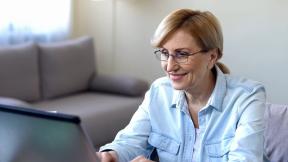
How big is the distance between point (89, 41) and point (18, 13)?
25.3 inches

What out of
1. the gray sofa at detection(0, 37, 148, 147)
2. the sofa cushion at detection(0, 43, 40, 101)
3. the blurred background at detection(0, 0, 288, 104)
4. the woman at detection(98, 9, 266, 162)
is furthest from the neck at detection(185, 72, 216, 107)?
the blurred background at detection(0, 0, 288, 104)

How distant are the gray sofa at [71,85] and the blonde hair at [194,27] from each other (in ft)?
6.17

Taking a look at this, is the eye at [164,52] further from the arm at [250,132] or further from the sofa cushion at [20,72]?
the sofa cushion at [20,72]

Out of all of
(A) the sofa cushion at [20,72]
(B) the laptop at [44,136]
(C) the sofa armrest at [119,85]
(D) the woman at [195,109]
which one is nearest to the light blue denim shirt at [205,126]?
(D) the woman at [195,109]

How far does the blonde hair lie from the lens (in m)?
1.46

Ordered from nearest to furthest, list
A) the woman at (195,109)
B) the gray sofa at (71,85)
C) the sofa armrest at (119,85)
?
the woman at (195,109), the gray sofa at (71,85), the sofa armrest at (119,85)

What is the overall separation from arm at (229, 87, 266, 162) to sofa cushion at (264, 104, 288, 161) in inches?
9.1

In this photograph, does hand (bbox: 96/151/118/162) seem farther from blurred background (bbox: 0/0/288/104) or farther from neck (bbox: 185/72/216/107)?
blurred background (bbox: 0/0/288/104)

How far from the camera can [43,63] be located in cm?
379

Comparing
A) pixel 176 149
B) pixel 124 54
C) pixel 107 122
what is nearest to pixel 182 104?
pixel 176 149

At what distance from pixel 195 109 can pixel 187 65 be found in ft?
0.59

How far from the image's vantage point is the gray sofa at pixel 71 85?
3461mm

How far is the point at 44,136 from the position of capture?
35.0 inches

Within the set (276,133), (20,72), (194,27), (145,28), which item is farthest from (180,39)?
(145,28)
